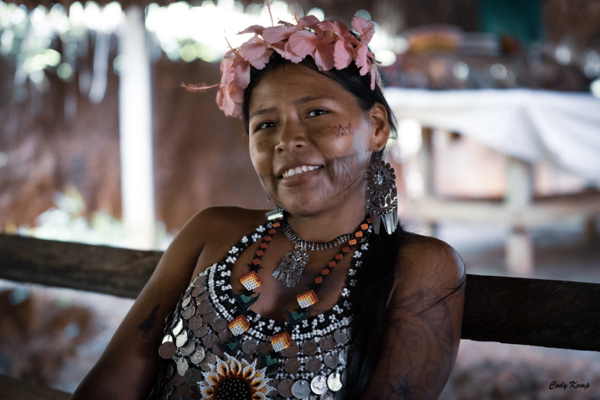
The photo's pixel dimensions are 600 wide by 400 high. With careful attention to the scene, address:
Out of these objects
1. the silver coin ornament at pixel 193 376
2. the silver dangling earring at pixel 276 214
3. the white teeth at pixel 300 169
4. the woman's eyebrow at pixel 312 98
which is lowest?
the silver coin ornament at pixel 193 376

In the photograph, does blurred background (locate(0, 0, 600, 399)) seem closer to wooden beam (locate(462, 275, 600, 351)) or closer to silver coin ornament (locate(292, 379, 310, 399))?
wooden beam (locate(462, 275, 600, 351))

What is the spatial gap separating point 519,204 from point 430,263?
12.7 ft

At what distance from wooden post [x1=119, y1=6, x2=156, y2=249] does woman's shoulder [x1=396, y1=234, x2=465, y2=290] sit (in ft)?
14.2

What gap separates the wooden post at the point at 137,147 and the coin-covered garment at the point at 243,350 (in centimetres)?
400

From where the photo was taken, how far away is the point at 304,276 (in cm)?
142

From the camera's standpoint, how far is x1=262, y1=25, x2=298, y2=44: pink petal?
1.43 m

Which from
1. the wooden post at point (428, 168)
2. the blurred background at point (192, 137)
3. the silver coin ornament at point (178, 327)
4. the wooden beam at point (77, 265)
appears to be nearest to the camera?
the silver coin ornament at point (178, 327)

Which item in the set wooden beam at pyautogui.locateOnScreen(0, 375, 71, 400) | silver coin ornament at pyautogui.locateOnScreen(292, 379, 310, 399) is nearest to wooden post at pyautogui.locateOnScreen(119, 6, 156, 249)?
wooden beam at pyautogui.locateOnScreen(0, 375, 71, 400)

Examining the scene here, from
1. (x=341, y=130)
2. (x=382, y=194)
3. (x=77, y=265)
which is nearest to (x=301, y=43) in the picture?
(x=341, y=130)

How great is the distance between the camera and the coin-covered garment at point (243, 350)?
1250 millimetres

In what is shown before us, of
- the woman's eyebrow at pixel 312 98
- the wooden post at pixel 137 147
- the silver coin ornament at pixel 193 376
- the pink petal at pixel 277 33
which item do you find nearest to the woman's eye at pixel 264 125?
the woman's eyebrow at pixel 312 98

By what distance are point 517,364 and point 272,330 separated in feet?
7.98

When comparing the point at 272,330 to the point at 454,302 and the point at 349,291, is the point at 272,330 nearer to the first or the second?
the point at 349,291

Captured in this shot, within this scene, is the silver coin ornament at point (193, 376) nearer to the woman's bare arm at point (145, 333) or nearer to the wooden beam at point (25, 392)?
the woman's bare arm at point (145, 333)
